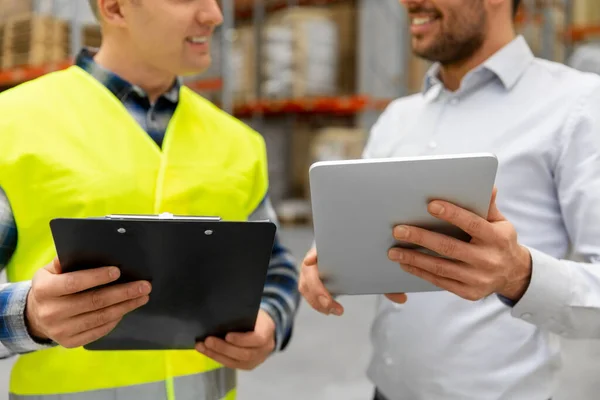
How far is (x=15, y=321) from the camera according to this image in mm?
1068

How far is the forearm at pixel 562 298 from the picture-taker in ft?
3.71

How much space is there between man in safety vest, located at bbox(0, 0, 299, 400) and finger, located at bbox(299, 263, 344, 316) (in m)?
0.11

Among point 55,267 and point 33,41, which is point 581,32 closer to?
point 33,41

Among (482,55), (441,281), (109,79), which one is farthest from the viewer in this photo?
(482,55)

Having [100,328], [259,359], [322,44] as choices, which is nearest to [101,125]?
[100,328]

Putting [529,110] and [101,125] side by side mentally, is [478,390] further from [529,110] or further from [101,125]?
[101,125]

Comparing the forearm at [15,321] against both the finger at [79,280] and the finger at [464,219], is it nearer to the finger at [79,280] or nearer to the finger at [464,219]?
the finger at [79,280]

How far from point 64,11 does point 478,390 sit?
4690mm

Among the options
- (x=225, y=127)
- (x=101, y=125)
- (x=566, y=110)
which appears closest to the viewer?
(x=101, y=125)

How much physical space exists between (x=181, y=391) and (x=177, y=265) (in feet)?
1.24

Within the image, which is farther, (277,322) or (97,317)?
(277,322)

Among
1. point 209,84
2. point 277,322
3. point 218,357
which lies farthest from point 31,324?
point 209,84

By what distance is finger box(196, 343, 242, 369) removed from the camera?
121cm

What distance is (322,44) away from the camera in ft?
19.1
